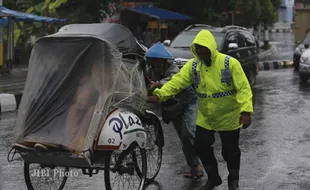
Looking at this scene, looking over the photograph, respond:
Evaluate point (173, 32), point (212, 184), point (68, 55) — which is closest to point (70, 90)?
point (68, 55)

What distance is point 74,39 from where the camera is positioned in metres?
5.20

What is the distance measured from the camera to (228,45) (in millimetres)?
14938

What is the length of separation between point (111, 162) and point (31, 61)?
1.23 m

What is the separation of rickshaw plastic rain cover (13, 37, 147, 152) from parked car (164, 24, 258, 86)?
861 cm

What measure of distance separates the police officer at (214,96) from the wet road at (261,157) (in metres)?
0.62

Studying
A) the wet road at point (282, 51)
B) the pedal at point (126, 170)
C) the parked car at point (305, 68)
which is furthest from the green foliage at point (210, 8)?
the pedal at point (126, 170)

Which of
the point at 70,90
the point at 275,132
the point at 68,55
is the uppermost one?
the point at 68,55

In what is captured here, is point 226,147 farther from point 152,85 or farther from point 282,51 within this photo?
point 282,51

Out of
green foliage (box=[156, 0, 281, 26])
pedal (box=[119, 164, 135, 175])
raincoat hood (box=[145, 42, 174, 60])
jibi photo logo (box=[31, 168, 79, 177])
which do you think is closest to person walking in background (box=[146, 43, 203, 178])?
raincoat hood (box=[145, 42, 174, 60])

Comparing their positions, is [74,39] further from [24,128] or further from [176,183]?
[176,183]

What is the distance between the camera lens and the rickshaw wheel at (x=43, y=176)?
5488 mm

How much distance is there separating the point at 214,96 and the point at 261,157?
2.41m

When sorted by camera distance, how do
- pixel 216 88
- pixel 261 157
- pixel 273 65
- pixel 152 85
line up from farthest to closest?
pixel 273 65
pixel 261 157
pixel 152 85
pixel 216 88

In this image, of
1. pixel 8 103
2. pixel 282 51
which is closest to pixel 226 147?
pixel 8 103
